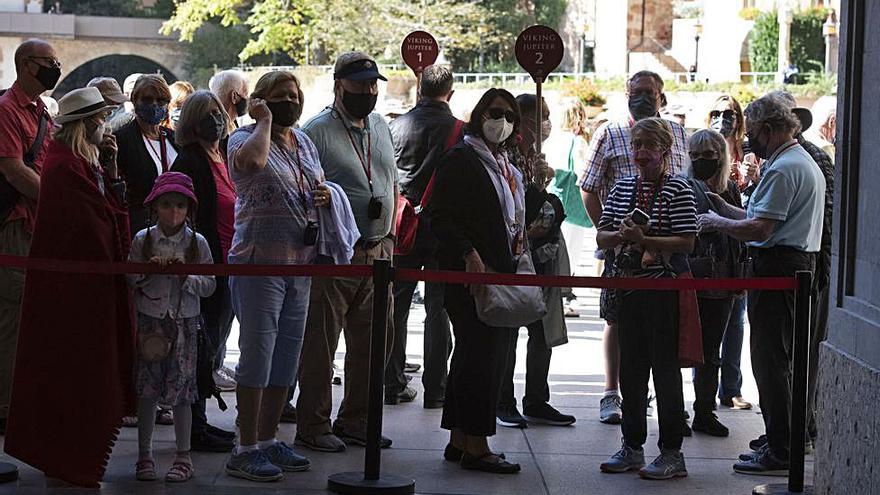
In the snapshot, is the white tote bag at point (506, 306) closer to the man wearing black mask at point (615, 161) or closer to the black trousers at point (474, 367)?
the black trousers at point (474, 367)

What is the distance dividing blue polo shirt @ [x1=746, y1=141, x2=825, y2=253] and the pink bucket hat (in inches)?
113

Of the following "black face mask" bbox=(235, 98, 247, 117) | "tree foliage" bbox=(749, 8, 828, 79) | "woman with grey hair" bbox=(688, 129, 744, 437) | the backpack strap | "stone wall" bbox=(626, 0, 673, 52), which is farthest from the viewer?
"stone wall" bbox=(626, 0, 673, 52)

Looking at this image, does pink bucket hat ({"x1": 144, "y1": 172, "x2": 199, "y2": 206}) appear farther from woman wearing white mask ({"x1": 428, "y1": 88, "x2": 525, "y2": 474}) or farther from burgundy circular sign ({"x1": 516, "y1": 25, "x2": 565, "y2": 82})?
burgundy circular sign ({"x1": 516, "y1": 25, "x2": 565, "y2": 82})

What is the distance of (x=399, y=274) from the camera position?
696cm

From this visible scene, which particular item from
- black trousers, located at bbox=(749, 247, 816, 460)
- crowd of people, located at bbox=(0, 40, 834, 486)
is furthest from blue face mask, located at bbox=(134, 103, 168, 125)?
black trousers, located at bbox=(749, 247, 816, 460)

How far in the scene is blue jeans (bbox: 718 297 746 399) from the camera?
9.52 m

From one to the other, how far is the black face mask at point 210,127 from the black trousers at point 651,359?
2.27 metres

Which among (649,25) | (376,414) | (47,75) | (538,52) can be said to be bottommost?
(376,414)

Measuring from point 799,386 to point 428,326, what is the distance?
9.49ft

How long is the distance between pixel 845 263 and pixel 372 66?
2.67 metres

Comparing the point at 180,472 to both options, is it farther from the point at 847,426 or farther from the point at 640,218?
the point at 847,426

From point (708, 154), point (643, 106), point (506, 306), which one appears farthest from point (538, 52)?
point (506, 306)

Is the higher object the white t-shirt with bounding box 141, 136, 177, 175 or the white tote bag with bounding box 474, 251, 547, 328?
the white t-shirt with bounding box 141, 136, 177, 175

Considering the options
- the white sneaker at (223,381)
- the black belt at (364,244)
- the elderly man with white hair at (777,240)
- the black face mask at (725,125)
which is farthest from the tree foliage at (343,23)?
the elderly man with white hair at (777,240)
